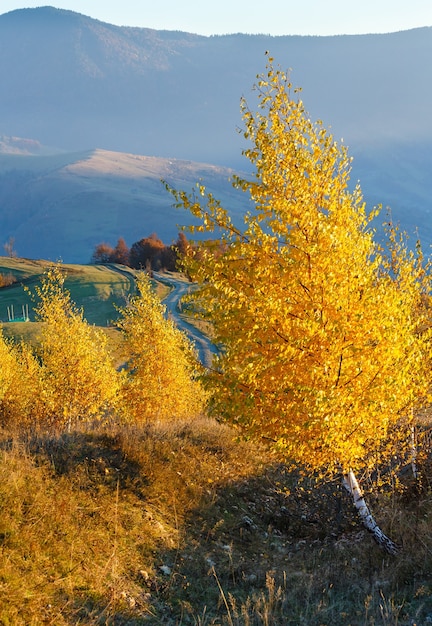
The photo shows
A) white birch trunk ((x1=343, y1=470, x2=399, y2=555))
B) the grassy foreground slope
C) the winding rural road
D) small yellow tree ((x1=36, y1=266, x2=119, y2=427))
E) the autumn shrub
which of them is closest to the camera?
the grassy foreground slope

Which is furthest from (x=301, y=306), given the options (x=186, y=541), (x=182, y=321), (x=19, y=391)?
(x=182, y=321)

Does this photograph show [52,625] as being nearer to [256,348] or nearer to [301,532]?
[256,348]

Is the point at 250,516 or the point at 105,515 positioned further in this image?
the point at 250,516

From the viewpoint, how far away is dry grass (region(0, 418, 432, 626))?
376 inches

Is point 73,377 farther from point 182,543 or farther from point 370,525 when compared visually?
point 370,525

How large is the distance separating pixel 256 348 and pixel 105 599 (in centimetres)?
585

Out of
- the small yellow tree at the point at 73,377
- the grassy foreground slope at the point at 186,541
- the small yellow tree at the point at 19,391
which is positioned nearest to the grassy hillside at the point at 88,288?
the small yellow tree at the point at 19,391

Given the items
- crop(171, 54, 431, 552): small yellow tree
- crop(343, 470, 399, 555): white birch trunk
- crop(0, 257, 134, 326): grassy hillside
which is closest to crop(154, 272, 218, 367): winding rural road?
crop(0, 257, 134, 326): grassy hillside

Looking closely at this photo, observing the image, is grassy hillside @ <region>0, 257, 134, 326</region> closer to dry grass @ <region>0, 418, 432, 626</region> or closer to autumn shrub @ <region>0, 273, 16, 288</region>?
autumn shrub @ <region>0, 273, 16, 288</region>

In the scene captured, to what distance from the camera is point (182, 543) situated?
1257 cm

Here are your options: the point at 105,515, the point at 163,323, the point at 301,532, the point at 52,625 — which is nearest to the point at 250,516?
the point at 301,532

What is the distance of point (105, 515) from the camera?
12.1 m

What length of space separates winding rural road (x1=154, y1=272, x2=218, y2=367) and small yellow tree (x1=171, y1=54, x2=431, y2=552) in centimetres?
3842

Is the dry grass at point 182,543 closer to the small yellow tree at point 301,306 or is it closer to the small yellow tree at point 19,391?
the small yellow tree at point 301,306
